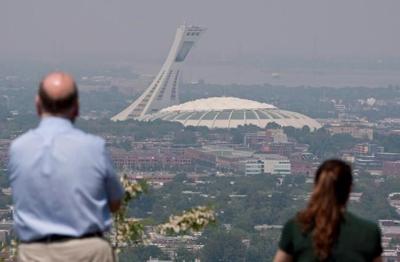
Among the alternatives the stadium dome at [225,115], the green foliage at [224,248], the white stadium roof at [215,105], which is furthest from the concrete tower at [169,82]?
the green foliage at [224,248]

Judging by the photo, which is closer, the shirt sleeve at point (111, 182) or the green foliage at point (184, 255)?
the shirt sleeve at point (111, 182)

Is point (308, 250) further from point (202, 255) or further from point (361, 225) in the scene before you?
point (202, 255)

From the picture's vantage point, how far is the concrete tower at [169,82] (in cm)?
10194

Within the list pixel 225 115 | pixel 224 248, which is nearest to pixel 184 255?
pixel 224 248

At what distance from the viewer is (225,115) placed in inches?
3725

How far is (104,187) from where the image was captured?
4.99 m

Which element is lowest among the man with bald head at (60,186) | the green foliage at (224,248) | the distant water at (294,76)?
the green foliage at (224,248)

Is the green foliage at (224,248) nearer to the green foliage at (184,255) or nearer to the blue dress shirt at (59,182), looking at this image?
the green foliage at (184,255)

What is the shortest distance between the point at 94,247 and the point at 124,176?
1893mm

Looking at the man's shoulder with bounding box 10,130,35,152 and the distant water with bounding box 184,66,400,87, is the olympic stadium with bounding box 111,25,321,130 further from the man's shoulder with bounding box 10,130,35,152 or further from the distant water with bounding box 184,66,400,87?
the man's shoulder with bounding box 10,130,35,152

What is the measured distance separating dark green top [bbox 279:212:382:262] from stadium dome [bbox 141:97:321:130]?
283ft

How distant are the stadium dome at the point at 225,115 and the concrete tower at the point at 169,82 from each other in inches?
226

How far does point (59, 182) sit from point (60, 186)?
0.01 m

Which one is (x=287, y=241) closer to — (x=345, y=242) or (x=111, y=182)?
(x=345, y=242)
